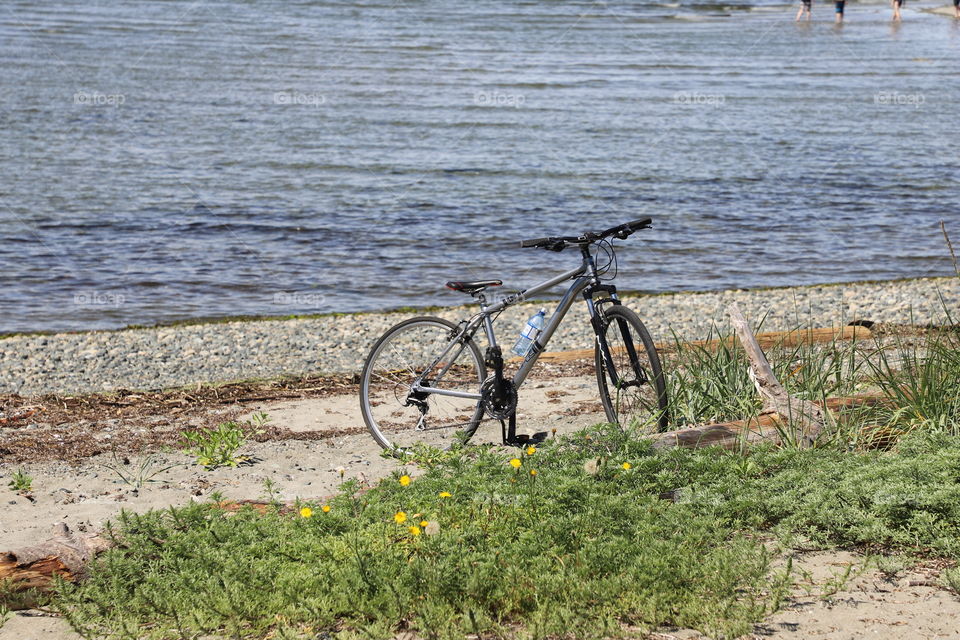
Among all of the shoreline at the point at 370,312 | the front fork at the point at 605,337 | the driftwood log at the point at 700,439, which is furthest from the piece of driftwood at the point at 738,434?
the shoreline at the point at 370,312

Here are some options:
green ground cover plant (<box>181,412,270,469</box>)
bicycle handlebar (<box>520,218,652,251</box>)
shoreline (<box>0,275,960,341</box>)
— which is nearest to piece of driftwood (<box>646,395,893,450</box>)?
bicycle handlebar (<box>520,218,652,251</box>)

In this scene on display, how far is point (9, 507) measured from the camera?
5863 millimetres

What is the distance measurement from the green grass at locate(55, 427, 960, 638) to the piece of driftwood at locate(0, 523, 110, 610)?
0.13 meters

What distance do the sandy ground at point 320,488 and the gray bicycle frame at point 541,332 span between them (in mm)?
542

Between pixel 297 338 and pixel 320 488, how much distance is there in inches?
193

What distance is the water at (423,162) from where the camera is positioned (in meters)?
14.0

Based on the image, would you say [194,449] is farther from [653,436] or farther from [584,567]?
[584,567]

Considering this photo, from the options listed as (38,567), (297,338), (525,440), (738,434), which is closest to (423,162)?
(297,338)

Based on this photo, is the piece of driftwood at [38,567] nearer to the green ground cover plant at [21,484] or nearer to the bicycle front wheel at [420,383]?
the green ground cover plant at [21,484]

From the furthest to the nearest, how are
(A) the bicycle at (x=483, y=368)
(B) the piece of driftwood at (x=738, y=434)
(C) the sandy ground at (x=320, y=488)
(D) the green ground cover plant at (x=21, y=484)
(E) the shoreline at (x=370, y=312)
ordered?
(E) the shoreline at (x=370, y=312), (A) the bicycle at (x=483, y=368), (D) the green ground cover plant at (x=21, y=484), (B) the piece of driftwood at (x=738, y=434), (C) the sandy ground at (x=320, y=488)

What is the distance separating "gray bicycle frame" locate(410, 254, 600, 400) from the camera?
6465 mm

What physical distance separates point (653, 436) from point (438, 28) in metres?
37.6

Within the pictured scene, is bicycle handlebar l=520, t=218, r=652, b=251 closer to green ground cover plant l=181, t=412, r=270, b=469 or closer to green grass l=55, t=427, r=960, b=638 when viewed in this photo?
green grass l=55, t=427, r=960, b=638

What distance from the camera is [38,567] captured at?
14.9 feet
